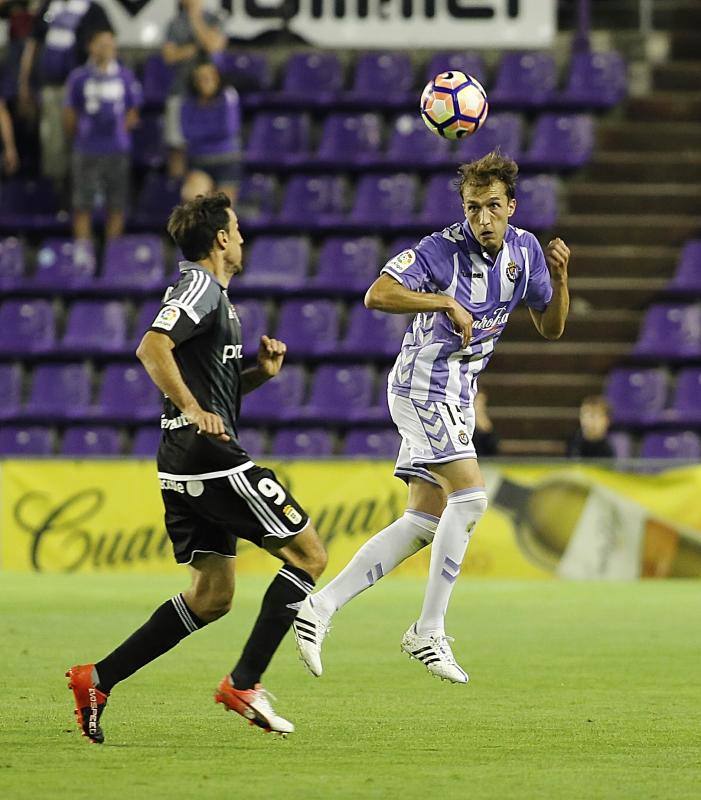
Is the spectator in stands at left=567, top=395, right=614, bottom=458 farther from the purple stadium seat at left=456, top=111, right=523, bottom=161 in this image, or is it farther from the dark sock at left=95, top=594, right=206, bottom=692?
the dark sock at left=95, top=594, right=206, bottom=692

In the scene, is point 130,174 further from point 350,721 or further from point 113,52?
point 350,721

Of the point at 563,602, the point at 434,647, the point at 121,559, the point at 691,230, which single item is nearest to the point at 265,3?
the point at 691,230

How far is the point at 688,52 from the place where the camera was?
19.4 metres

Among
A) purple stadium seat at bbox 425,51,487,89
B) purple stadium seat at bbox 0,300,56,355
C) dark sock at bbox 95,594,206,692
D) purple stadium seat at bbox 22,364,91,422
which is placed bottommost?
purple stadium seat at bbox 22,364,91,422

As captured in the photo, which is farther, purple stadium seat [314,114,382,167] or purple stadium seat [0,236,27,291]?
purple stadium seat [314,114,382,167]

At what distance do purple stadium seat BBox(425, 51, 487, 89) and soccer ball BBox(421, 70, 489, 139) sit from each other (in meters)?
9.74

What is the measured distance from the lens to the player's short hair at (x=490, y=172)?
708 cm

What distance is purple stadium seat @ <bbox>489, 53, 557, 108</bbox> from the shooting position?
727 inches

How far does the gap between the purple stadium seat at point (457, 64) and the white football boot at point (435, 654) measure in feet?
40.3

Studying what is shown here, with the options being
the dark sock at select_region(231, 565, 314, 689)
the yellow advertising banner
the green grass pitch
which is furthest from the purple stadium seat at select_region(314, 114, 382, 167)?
the dark sock at select_region(231, 565, 314, 689)

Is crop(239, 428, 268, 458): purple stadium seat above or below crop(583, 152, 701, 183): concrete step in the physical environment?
below

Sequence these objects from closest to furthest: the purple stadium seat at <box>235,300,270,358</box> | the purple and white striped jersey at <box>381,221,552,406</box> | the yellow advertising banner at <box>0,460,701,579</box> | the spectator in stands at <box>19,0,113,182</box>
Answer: the purple and white striped jersey at <box>381,221,552,406</box> → the yellow advertising banner at <box>0,460,701,579</box> → the purple stadium seat at <box>235,300,270,358</box> → the spectator in stands at <box>19,0,113,182</box>

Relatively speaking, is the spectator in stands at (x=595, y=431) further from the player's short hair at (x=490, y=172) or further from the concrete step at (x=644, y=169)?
the player's short hair at (x=490, y=172)

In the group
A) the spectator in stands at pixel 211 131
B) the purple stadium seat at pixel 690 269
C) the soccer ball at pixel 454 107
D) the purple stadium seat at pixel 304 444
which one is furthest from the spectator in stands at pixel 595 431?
the soccer ball at pixel 454 107
